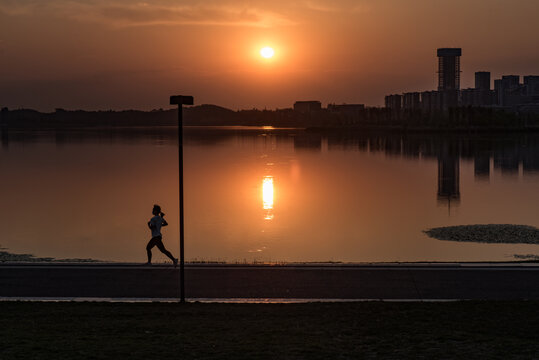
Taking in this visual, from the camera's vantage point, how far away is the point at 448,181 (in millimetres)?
Result: 79938

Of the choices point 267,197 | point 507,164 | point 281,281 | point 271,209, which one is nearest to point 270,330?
point 281,281

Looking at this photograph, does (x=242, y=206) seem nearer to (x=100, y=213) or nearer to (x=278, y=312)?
(x=100, y=213)

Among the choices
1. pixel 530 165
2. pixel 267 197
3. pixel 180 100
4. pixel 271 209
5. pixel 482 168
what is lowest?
pixel 271 209

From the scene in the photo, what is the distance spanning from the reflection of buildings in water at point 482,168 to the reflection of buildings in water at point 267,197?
2585 cm

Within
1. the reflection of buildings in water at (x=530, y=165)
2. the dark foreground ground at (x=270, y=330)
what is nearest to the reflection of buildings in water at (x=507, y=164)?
the reflection of buildings in water at (x=530, y=165)

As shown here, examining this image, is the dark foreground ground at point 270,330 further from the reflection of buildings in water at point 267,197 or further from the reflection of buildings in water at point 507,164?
the reflection of buildings in water at point 507,164

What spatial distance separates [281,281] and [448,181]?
66891mm

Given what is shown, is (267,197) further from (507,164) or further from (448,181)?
(507,164)

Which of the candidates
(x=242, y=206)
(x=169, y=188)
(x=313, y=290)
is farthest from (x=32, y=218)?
(x=313, y=290)

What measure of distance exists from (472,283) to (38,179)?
2843 inches

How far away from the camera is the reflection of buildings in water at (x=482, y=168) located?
3300 inches

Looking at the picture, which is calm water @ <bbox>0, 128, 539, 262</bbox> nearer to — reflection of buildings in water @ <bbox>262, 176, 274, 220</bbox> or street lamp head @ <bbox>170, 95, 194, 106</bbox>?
reflection of buildings in water @ <bbox>262, 176, 274, 220</bbox>

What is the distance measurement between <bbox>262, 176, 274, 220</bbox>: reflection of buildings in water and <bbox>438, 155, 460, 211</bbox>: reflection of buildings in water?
1486 cm

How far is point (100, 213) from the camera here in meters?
50.2
